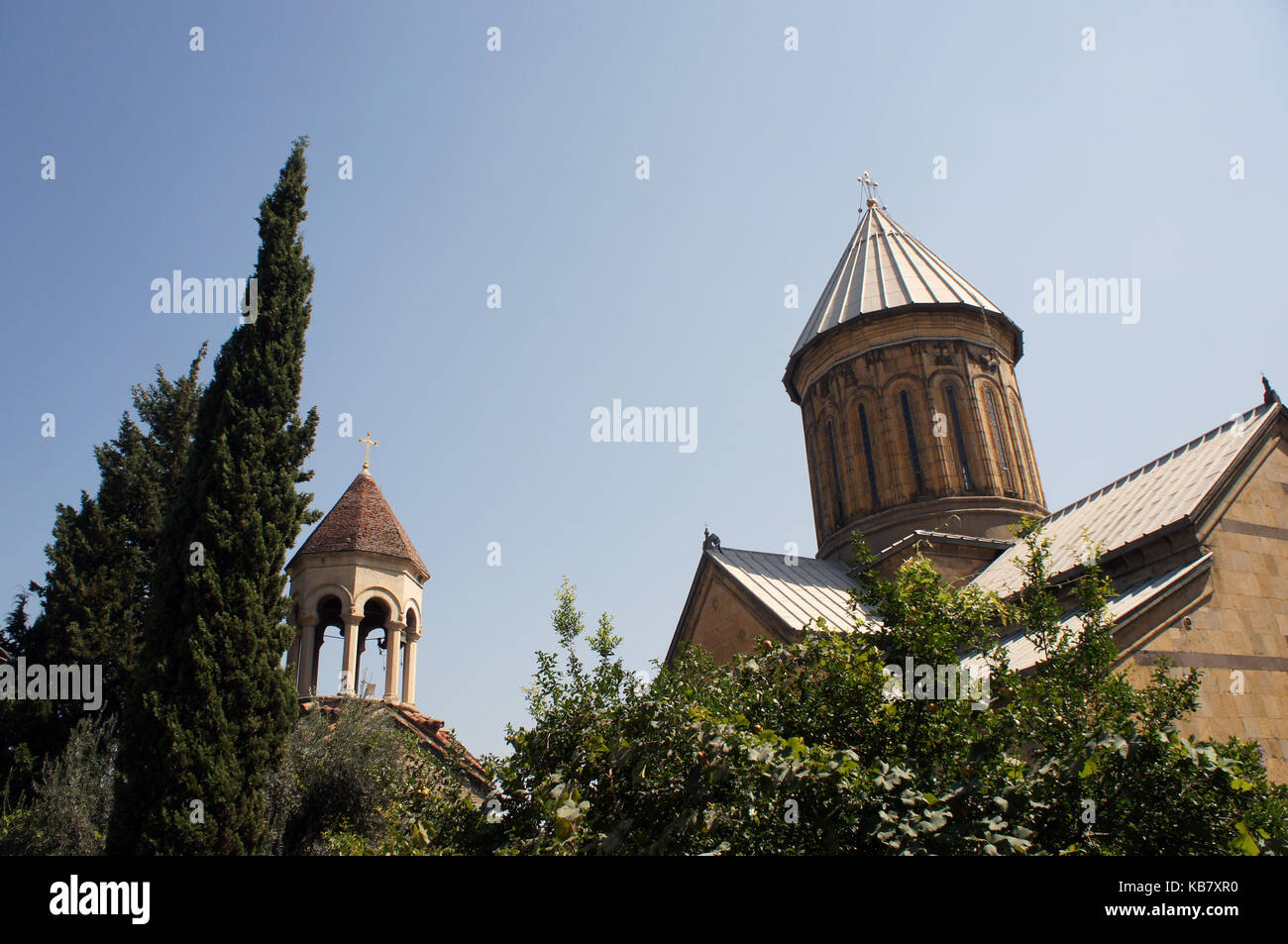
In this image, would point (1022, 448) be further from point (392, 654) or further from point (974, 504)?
point (392, 654)

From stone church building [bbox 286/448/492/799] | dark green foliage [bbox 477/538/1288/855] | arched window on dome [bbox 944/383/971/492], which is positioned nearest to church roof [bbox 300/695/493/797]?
stone church building [bbox 286/448/492/799]

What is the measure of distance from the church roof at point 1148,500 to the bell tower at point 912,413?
5.05 feet

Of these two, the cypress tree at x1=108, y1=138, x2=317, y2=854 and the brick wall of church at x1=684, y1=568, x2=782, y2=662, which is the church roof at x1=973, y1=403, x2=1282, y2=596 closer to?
the brick wall of church at x1=684, y1=568, x2=782, y2=662

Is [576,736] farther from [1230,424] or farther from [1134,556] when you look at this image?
[1230,424]

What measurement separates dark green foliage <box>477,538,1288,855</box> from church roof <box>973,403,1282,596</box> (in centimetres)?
412

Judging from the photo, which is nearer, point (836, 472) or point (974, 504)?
point (974, 504)

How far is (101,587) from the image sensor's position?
39.7 feet

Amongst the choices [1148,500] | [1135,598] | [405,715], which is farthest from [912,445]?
[405,715]

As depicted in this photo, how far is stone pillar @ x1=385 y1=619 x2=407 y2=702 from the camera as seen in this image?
1334 cm

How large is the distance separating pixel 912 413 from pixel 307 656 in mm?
10695

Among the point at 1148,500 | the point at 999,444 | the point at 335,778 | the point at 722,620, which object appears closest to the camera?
the point at 1148,500

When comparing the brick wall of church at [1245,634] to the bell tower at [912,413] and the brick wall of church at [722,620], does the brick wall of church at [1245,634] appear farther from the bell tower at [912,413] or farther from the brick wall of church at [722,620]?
the brick wall of church at [722,620]

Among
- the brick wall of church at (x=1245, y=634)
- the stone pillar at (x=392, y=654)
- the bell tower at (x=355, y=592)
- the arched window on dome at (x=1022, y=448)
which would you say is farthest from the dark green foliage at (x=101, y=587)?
the arched window on dome at (x=1022, y=448)
